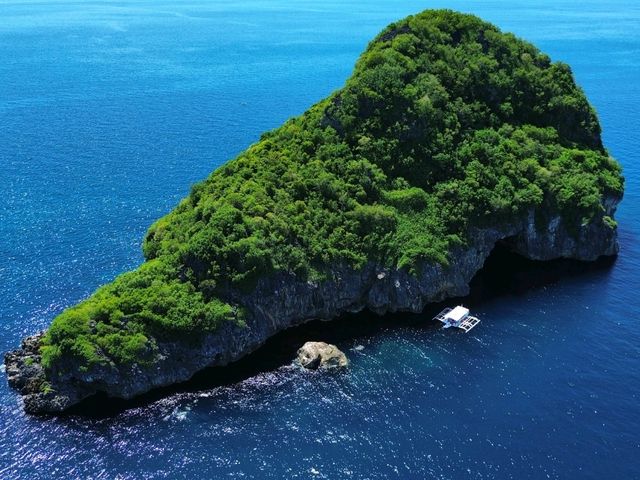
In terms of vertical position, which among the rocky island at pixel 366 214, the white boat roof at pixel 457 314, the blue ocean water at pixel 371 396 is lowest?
the blue ocean water at pixel 371 396

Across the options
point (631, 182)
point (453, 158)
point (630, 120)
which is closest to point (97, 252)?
point (453, 158)

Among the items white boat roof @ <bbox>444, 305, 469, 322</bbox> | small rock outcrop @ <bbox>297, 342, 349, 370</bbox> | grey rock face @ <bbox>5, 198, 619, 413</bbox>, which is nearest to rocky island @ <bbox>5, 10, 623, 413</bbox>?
grey rock face @ <bbox>5, 198, 619, 413</bbox>

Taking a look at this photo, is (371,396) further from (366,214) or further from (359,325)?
(366,214)

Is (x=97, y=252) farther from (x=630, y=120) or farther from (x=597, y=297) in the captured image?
(x=630, y=120)

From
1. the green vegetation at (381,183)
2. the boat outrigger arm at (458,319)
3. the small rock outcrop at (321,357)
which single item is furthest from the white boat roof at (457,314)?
the small rock outcrop at (321,357)

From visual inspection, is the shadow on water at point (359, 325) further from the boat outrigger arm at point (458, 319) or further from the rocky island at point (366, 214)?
the boat outrigger arm at point (458, 319)

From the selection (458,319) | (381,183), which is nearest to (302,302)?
(458,319)
